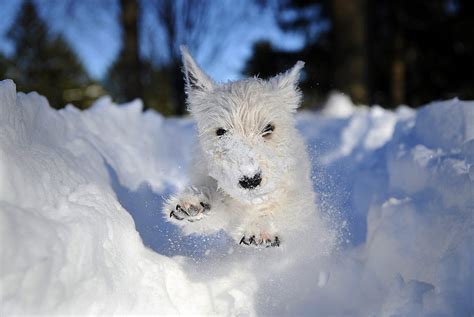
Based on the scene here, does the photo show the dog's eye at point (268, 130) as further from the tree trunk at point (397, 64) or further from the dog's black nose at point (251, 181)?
the tree trunk at point (397, 64)

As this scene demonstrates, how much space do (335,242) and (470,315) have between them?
141 cm

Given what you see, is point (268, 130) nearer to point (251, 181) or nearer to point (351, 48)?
point (251, 181)

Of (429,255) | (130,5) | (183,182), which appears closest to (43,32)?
(130,5)

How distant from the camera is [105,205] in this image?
327 cm

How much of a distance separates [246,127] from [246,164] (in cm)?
35

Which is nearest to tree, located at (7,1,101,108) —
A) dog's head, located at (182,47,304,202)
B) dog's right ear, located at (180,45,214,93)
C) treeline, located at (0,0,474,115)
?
treeline, located at (0,0,474,115)

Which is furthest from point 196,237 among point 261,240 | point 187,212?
point 261,240

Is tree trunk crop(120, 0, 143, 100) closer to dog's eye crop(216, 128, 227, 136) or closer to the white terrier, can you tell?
the white terrier

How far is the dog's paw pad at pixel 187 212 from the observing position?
10.6ft

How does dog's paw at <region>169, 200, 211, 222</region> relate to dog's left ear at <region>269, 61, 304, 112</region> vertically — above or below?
below

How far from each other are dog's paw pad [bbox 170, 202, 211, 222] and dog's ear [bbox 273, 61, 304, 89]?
107 cm

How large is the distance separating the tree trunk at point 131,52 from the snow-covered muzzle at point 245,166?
999 centimetres

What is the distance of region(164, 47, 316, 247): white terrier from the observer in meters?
3.08

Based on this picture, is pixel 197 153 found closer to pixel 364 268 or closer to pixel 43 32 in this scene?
pixel 364 268
